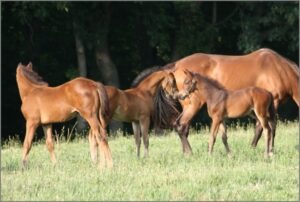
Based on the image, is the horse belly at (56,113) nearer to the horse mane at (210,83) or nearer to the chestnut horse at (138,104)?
the chestnut horse at (138,104)

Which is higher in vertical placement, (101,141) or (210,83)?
(210,83)

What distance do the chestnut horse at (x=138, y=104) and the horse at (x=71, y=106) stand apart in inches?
28.6

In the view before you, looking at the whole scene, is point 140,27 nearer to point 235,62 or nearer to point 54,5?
point 54,5

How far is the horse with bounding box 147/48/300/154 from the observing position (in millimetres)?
14055

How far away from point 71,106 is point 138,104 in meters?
1.71

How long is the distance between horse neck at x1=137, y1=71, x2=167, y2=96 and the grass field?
1109 millimetres

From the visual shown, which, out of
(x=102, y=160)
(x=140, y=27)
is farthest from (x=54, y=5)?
(x=102, y=160)

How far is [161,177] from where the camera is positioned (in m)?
9.48

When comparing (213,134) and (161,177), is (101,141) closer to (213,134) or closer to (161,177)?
(161,177)

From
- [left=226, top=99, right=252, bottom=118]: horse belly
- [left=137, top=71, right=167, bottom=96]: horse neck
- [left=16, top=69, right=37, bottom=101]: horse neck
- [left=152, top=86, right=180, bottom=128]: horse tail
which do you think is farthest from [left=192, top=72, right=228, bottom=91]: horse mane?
[left=16, top=69, right=37, bottom=101]: horse neck

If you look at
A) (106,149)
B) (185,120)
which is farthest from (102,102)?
(185,120)

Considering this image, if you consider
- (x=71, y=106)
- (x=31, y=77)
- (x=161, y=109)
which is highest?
(x=31, y=77)

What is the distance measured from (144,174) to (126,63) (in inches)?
743

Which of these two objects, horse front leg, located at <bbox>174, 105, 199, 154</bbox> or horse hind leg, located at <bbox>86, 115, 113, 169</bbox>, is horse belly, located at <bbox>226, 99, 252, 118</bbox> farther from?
horse hind leg, located at <bbox>86, 115, 113, 169</bbox>
